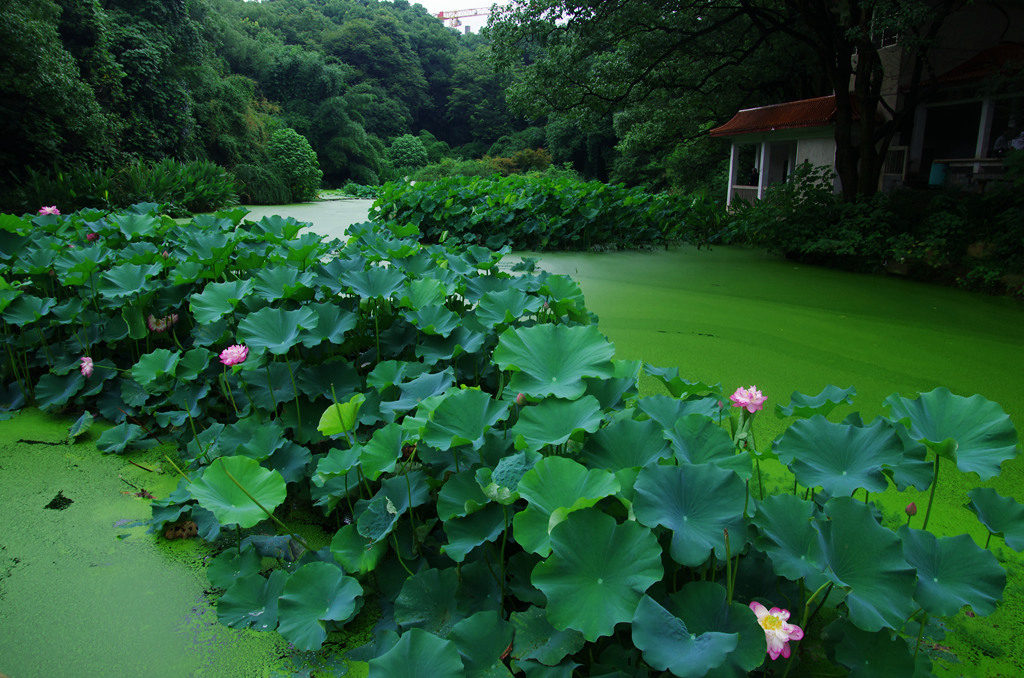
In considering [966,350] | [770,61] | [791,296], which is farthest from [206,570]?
[770,61]

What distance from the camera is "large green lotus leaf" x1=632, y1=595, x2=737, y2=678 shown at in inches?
25.5

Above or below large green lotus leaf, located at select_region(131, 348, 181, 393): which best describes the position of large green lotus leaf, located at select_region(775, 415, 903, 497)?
above

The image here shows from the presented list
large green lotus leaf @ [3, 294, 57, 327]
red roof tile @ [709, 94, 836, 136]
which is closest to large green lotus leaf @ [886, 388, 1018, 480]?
large green lotus leaf @ [3, 294, 57, 327]

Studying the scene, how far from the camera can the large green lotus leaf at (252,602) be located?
1.00 metres

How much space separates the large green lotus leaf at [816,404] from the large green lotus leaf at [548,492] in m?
0.43

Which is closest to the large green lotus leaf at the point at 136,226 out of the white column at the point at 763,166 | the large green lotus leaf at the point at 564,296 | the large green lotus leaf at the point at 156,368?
the large green lotus leaf at the point at 156,368

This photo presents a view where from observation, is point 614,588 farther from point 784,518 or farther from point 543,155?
point 543,155

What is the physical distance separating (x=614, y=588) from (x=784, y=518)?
0.26 meters

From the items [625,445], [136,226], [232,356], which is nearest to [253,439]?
[232,356]

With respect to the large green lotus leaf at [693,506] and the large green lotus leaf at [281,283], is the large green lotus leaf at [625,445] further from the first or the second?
the large green lotus leaf at [281,283]

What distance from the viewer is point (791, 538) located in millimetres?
814

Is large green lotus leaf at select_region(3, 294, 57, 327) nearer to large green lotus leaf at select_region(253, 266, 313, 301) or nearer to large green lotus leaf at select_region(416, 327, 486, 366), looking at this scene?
large green lotus leaf at select_region(253, 266, 313, 301)

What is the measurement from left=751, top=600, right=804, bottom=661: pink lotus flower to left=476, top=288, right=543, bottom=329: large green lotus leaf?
893mm

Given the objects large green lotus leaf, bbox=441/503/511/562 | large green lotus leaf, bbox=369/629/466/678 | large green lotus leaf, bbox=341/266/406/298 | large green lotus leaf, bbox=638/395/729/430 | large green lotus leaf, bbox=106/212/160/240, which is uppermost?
large green lotus leaf, bbox=106/212/160/240
